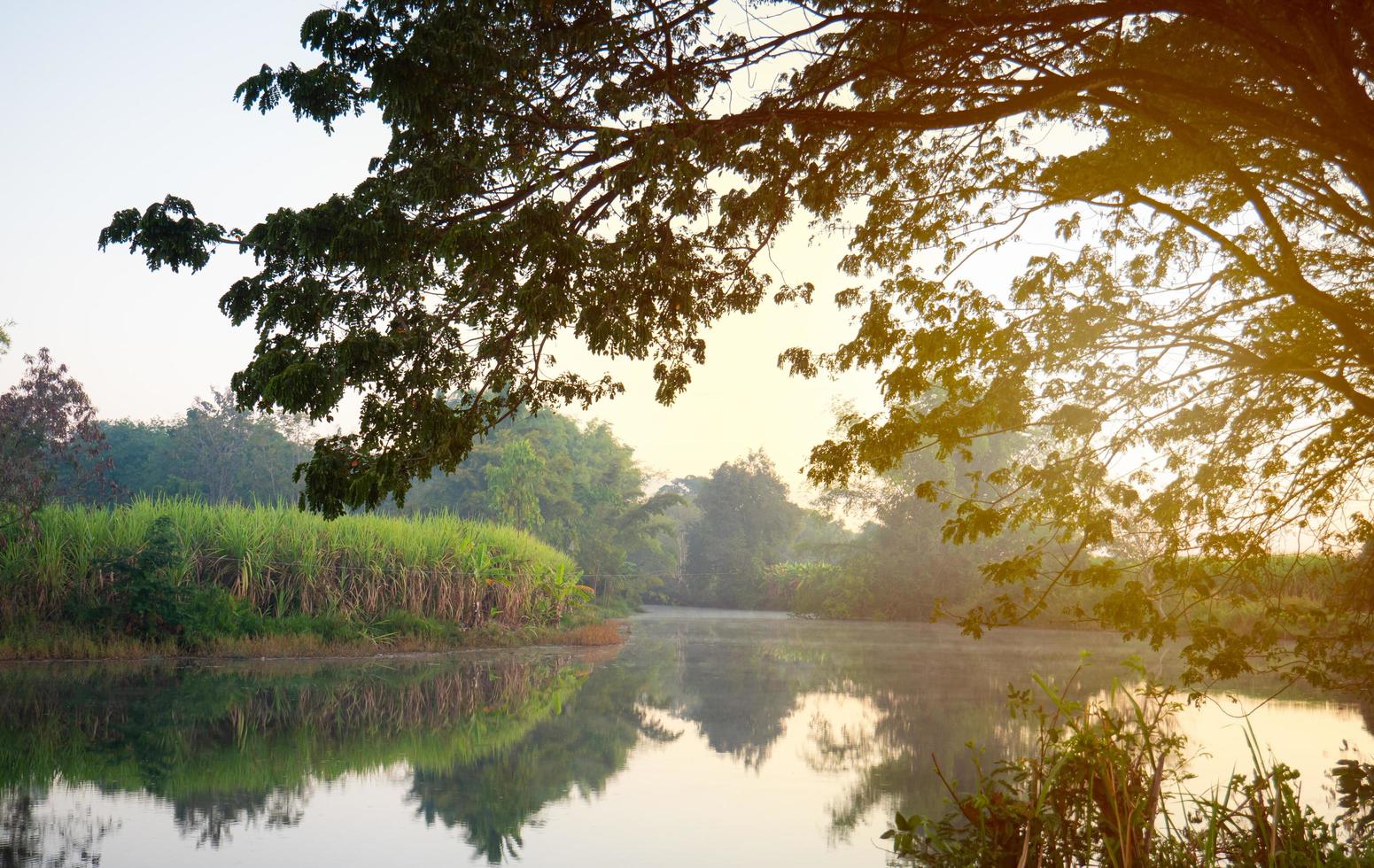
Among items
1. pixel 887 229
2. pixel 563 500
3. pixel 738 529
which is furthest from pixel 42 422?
pixel 738 529

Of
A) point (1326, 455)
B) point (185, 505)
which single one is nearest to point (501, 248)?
point (1326, 455)

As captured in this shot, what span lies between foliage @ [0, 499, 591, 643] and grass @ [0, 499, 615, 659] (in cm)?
2

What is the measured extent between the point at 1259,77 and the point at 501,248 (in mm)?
5672

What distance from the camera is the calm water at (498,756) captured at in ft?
21.1

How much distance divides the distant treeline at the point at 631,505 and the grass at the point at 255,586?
10316 mm

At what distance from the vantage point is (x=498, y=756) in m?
9.30

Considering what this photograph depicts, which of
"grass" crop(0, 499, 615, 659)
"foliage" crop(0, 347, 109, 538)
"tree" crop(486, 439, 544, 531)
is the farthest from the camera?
"tree" crop(486, 439, 544, 531)

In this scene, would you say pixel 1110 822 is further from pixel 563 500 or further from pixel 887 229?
pixel 563 500

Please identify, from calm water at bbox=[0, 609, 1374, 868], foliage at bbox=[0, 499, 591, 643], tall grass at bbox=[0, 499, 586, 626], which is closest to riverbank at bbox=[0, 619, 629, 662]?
foliage at bbox=[0, 499, 591, 643]

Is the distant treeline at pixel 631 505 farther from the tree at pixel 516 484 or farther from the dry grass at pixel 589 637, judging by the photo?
the dry grass at pixel 589 637

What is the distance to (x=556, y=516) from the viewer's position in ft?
122

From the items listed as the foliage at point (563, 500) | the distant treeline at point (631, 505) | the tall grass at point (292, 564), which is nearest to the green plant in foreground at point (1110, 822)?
the tall grass at point (292, 564)

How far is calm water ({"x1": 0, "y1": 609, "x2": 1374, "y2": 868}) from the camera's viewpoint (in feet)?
21.1

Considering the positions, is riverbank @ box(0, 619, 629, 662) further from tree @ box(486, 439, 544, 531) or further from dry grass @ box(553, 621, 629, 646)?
tree @ box(486, 439, 544, 531)
